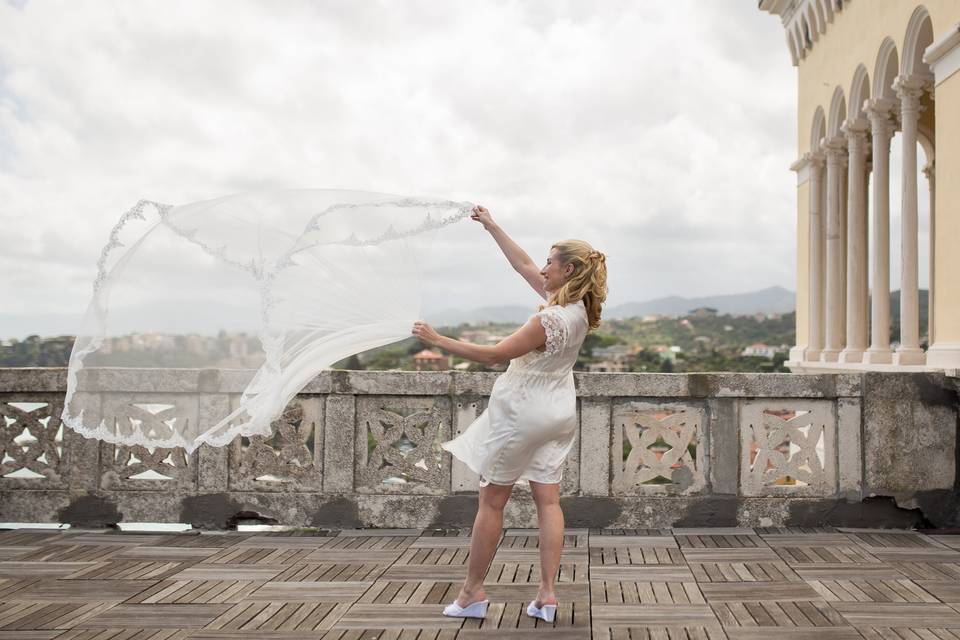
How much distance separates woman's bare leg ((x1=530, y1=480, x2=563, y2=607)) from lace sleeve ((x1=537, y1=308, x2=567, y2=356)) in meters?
0.67

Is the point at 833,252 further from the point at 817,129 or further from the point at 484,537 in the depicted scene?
the point at 484,537

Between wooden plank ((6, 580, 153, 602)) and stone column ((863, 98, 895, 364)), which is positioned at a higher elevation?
stone column ((863, 98, 895, 364))

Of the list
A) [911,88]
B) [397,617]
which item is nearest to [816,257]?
[911,88]

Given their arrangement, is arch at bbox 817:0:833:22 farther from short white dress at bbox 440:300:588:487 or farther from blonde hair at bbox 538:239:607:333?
short white dress at bbox 440:300:588:487

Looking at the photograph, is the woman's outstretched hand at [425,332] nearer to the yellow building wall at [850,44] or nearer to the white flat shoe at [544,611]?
the white flat shoe at [544,611]

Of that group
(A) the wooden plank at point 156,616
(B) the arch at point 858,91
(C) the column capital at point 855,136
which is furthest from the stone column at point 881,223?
(A) the wooden plank at point 156,616

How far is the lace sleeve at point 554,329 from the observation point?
14.9ft

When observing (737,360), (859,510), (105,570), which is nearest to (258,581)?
(105,570)

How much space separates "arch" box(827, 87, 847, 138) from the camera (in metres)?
20.6

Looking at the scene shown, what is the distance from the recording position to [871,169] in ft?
68.9

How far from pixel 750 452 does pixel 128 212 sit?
471 cm

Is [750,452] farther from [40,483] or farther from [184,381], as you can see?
[40,483]

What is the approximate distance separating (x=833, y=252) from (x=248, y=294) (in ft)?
60.4

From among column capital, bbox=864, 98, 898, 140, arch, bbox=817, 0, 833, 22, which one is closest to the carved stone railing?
column capital, bbox=864, 98, 898, 140
